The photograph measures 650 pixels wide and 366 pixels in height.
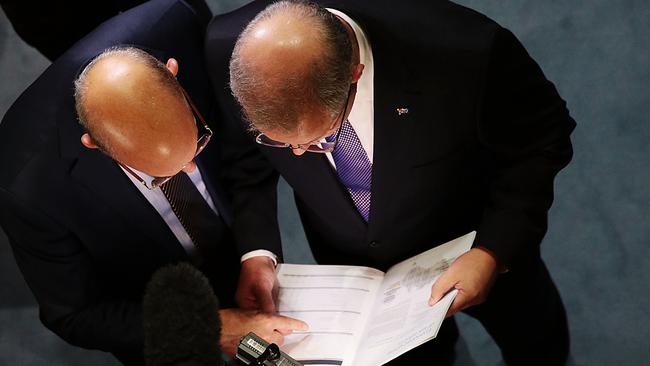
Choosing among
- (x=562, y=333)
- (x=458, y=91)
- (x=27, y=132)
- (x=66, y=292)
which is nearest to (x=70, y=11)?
(x=27, y=132)

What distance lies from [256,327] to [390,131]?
0.56 meters

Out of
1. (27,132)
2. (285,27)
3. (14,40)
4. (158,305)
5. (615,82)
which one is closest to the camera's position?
(158,305)

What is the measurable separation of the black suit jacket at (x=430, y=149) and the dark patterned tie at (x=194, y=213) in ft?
0.24

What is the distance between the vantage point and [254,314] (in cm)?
176

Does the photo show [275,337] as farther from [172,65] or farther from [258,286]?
[172,65]

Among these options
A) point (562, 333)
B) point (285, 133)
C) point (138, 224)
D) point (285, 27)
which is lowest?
point (562, 333)

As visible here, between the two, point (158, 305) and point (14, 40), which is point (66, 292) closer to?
point (158, 305)

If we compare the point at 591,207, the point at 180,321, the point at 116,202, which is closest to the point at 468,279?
the point at 116,202

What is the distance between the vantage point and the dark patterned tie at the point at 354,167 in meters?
1.66

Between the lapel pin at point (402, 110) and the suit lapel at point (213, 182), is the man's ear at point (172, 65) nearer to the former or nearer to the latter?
the suit lapel at point (213, 182)

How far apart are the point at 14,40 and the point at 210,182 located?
2183mm

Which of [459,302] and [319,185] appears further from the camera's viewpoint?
[319,185]

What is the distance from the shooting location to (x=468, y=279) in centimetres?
167

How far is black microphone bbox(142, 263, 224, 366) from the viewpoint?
0.71 meters
